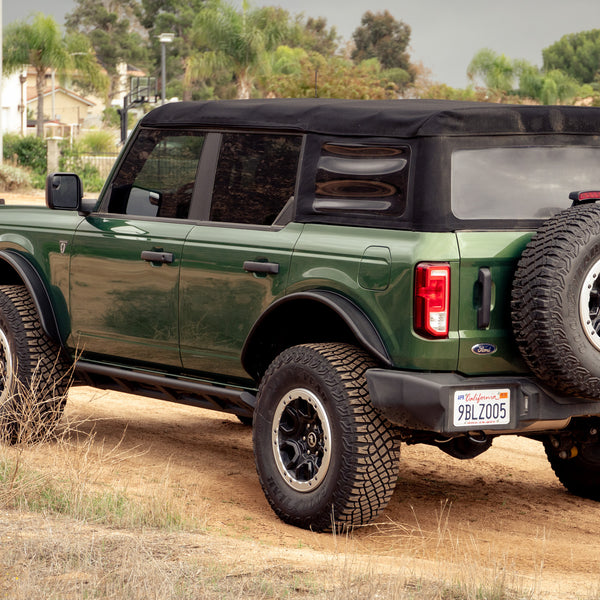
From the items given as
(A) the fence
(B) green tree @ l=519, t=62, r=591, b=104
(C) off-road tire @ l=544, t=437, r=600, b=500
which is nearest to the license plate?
(C) off-road tire @ l=544, t=437, r=600, b=500

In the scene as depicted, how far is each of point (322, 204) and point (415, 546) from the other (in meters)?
1.62

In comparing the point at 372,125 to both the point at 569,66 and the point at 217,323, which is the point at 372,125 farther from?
the point at 569,66

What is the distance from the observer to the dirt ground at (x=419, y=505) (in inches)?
203

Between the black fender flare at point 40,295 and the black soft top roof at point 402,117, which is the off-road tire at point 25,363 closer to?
the black fender flare at point 40,295

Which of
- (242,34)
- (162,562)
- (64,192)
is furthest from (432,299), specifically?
(242,34)

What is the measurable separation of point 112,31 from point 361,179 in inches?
4342

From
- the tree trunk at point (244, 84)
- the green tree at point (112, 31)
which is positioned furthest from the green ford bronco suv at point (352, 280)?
the green tree at point (112, 31)

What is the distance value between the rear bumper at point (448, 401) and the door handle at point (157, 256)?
1495 millimetres

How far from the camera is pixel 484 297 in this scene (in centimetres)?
503

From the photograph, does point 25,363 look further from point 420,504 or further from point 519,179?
point 519,179

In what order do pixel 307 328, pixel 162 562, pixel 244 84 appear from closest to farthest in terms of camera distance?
pixel 162 562 < pixel 307 328 < pixel 244 84

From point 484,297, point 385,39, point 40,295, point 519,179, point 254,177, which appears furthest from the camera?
point 385,39

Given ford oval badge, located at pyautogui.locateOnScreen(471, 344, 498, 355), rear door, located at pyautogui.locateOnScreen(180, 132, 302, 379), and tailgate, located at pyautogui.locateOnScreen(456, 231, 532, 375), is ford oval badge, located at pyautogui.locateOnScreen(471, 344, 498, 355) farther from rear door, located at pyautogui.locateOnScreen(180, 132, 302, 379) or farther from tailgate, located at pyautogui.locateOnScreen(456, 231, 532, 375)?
rear door, located at pyautogui.locateOnScreen(180, 132, 302, 379)

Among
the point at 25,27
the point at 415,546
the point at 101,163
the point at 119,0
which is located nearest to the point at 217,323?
the point at 415,546
